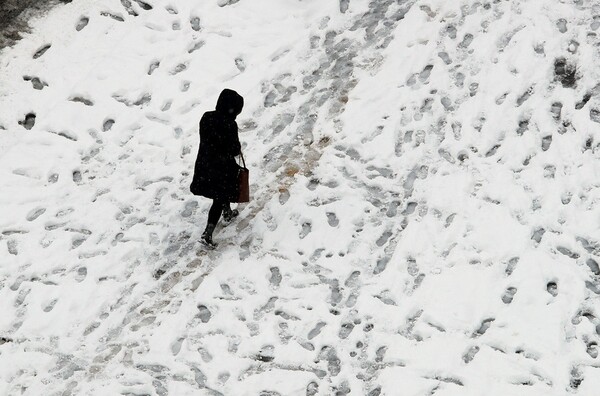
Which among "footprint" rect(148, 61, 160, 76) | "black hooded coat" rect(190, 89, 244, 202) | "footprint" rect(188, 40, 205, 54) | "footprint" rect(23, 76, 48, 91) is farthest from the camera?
"footprint" rect(188, 40, 205, 54)

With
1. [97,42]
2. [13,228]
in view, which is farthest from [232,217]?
[97,42]

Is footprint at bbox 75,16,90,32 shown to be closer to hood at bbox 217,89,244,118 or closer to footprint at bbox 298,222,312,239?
hood at bbox 217,89,244,118

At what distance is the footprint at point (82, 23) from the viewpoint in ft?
37.0

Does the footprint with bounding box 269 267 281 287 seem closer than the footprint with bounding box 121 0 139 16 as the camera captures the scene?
Yes

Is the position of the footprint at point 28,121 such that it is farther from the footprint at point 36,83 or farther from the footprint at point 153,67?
the footprint at point 153,67

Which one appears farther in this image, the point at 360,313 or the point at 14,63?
the point at 14,63

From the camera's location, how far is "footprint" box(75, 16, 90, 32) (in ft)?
37.0

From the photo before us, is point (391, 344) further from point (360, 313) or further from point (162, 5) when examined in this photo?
point (162, 5)

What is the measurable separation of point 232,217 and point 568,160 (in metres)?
3.83

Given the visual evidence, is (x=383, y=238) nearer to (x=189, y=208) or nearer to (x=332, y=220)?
(x=332, y=220)

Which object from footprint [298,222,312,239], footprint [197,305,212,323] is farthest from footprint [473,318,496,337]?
footprint [197,305,212,323]

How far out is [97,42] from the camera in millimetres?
11141

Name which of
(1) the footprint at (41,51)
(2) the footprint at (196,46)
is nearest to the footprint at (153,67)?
(2) the footprint at (196,46)

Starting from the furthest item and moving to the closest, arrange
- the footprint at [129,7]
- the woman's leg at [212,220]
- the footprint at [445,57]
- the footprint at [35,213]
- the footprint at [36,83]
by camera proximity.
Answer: the footprint at [129,7], the footprint at [36,83], the footprint at [445,57], the footprint at [35,213], the woman's leg at [212,220]
